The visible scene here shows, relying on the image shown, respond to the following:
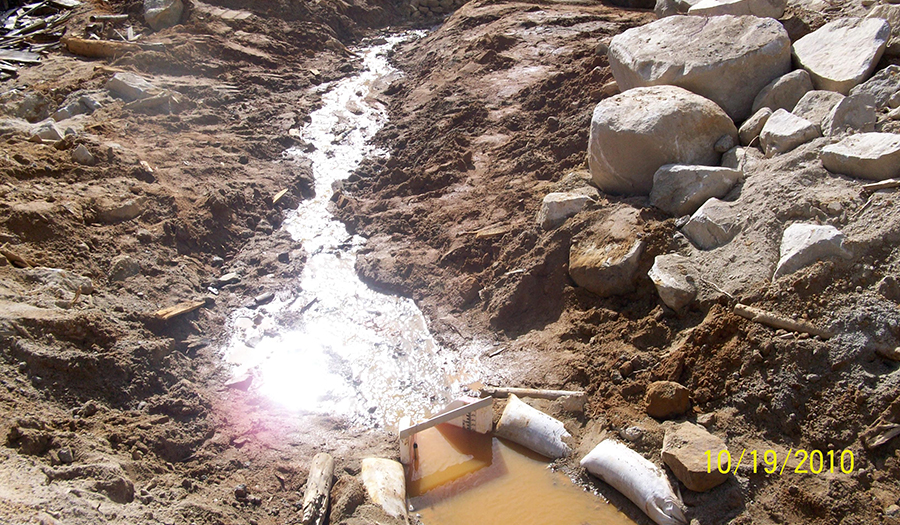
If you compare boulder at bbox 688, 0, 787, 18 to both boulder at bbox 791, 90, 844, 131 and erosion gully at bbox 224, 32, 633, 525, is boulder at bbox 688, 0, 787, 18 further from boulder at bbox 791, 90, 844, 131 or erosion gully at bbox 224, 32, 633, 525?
erosion gully at bbox 224, 32, 633, 525

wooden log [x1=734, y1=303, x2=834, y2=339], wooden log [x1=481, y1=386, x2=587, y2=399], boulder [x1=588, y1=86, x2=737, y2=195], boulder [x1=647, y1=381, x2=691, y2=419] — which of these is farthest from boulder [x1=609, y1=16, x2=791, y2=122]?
wooden log [x1=481, y1=386, x2=587, y2=399]

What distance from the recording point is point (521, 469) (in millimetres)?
4930

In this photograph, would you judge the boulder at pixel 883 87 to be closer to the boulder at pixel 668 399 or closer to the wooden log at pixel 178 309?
the boulder at pixel 668 399

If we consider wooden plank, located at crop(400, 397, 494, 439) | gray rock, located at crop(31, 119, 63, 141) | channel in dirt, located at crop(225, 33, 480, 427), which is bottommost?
channel in dirt, located at crop(225, 33, 480, 427)

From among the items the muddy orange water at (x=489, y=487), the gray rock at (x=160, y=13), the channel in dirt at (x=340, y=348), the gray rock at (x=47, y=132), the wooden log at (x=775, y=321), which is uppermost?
the gray rock at (x=160, y=13)

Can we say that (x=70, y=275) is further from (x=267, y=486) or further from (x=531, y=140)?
(x=531, y=140)

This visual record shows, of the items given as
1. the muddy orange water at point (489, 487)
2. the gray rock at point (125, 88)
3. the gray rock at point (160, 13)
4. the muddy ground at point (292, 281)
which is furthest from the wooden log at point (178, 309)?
the gray rock at point (160, 13)

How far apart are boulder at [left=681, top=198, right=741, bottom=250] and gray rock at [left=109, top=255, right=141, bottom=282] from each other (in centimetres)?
603

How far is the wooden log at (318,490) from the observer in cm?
429

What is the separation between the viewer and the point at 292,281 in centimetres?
745

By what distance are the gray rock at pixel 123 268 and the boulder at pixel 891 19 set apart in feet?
26.9

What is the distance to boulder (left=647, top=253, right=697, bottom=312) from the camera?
502 cm

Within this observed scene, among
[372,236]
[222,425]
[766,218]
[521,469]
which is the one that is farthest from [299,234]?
[766,218]

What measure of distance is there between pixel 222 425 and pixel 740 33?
22.0ft
